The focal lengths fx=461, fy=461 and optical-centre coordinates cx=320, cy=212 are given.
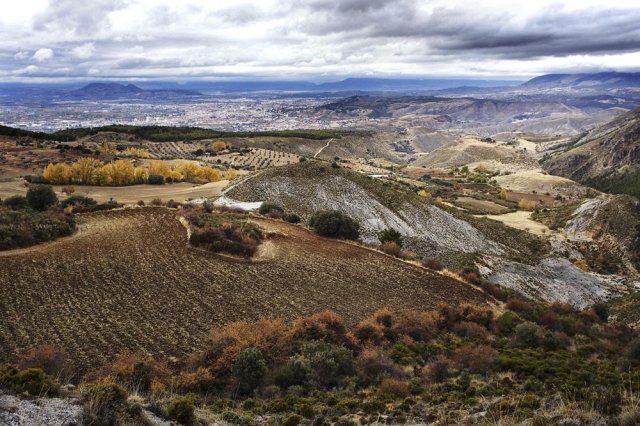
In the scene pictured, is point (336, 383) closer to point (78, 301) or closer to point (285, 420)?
point (285, 420)

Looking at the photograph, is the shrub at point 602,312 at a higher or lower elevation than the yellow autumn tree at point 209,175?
lower

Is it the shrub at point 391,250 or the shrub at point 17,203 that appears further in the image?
the shrub at point 17,203

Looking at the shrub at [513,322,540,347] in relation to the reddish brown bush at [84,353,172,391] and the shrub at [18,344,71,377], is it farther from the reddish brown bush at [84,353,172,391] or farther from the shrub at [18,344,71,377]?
the shrub at [18,344,71,377]

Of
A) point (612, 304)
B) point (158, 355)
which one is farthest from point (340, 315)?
point (612, 304)

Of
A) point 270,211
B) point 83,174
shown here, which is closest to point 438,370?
point 270,211

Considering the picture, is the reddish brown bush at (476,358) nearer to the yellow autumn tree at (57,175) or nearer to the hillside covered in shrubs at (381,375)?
the hillside covered in shrubs at (381,375)

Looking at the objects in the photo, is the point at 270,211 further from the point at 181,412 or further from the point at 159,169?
the point at 159,169

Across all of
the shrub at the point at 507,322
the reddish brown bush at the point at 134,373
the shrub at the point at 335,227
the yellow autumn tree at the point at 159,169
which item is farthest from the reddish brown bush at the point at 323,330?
the yellow autumn tree at the point at 159,169
